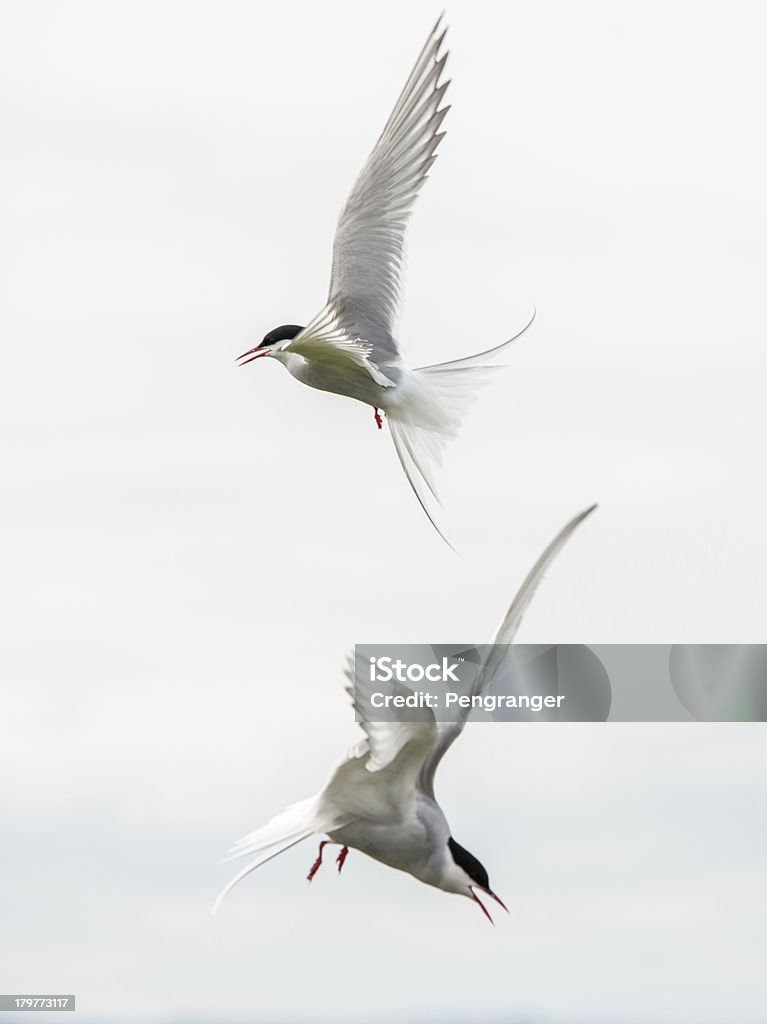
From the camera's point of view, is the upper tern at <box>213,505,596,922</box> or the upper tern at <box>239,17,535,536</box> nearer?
the upper tern at <box>213,505,596,922</box>

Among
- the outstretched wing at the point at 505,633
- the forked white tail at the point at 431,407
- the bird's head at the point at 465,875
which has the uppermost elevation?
the forked white tail at the point at 431,407

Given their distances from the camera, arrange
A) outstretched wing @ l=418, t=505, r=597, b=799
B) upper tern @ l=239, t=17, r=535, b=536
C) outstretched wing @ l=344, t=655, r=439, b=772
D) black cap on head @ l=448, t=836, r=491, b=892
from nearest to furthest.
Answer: outstretched wing @ l=344, t=655, r=439, b=772, outstretched wing @ l=418, t=505, r=597, b=799, black cap on head @ l=448, t=836, r=491, b=892, upper tern @ l=239, t=17, r=535, b=536

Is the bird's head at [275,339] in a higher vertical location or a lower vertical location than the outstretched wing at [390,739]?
higher

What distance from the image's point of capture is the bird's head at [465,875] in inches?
255

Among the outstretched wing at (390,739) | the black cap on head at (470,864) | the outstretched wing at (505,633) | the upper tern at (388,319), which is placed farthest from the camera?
the upper tern at (388,319)

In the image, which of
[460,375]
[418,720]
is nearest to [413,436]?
[460,375]

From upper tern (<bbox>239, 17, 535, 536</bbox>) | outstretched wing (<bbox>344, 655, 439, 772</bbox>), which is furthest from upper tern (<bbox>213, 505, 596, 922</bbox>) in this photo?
upper tern (<bbox>239, 17, 535, 536</bbox>)

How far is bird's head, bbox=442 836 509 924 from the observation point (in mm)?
6488

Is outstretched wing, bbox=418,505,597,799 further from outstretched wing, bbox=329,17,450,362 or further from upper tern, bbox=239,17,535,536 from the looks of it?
outstretched wing, bbox=329,17,450,362

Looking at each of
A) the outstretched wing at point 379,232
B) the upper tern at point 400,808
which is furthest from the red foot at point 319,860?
the outstretched wing at point 379,232

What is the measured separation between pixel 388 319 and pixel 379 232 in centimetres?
43

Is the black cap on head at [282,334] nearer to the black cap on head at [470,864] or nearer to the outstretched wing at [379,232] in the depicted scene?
the outstretched wing at [379,232]

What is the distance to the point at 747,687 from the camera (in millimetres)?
9250

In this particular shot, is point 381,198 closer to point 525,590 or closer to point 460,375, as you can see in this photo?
point 460,375
